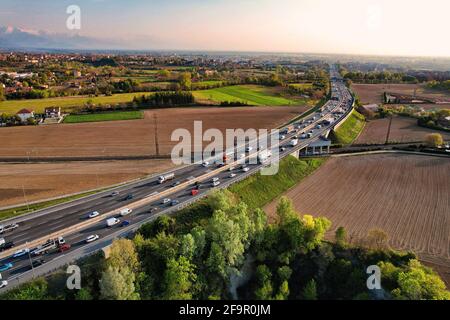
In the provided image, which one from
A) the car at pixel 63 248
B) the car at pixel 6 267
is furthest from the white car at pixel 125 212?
the car at pixel 6 267

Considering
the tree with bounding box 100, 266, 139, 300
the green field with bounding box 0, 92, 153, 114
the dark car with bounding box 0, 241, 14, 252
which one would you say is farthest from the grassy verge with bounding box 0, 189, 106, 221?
the green field with bounding box 0, 92, 153, 114

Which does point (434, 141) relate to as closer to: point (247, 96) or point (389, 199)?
point (389, 199)

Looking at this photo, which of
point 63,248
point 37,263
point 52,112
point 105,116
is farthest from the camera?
point 105,116

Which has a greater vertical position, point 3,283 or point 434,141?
point 434,141

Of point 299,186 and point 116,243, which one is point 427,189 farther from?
point 116,243

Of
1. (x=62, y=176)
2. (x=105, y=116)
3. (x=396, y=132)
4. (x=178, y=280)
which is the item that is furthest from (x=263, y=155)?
(x=105, y=116)

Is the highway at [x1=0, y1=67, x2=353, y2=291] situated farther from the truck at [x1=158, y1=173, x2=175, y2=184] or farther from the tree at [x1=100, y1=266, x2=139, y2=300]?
the tree at [x1=100, y1=266, x2=139, y2=300]
